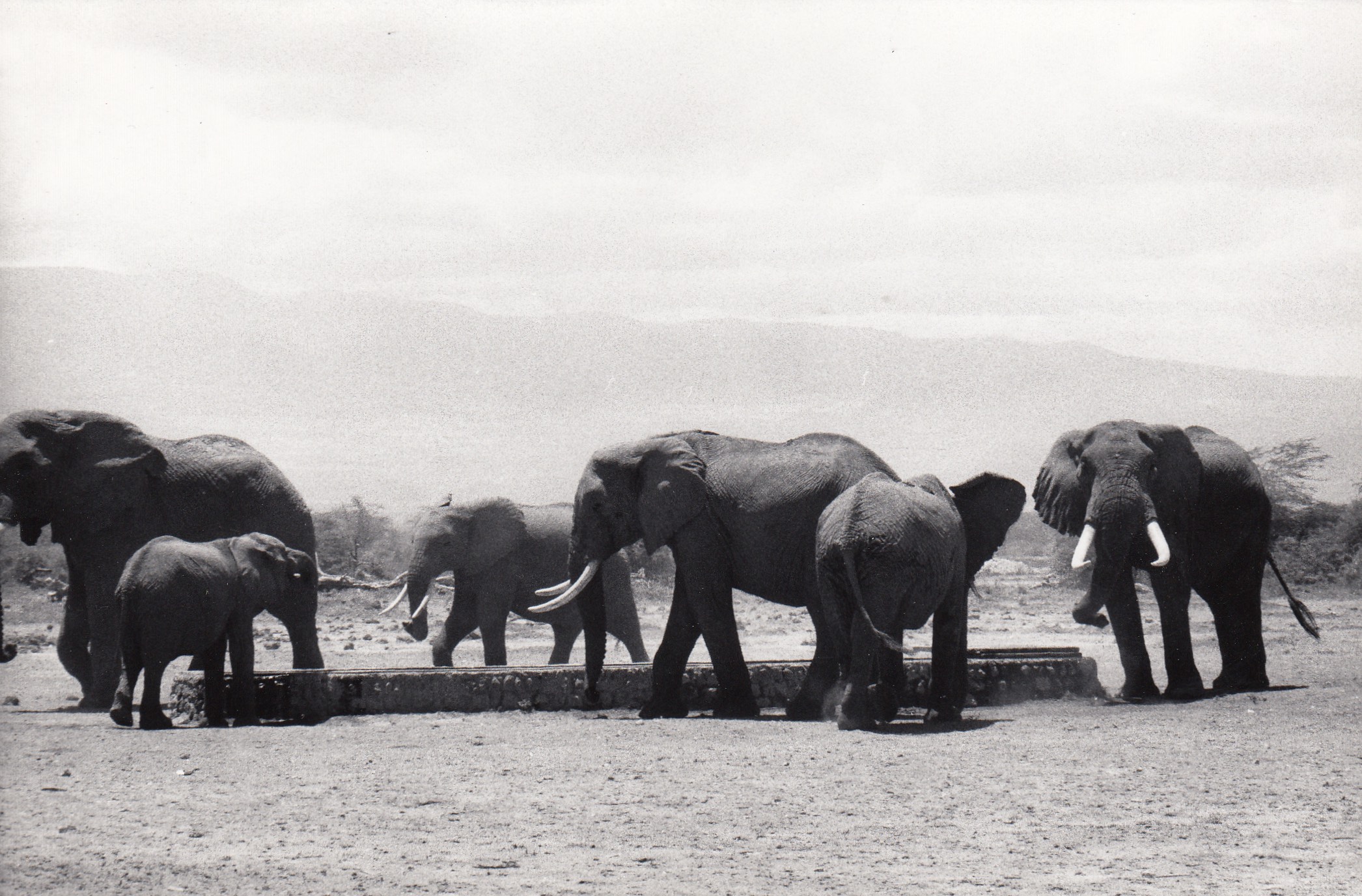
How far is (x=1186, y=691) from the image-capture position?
51.4ft

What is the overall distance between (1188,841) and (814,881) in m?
2.16

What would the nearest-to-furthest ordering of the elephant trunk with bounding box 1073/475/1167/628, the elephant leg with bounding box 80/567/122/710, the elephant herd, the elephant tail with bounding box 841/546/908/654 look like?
the elephant tail with bounding box 841/546/908/654
the elephant herd
the elephant trunk with bounding box 1073/475/1167/628
the elephant leg with bounding box 80/567/122/710

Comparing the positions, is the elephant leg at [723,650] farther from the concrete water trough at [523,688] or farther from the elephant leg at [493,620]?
the elephant leg at [493,620]

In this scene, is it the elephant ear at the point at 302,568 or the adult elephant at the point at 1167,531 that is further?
the elephant ear at the point at 302,568

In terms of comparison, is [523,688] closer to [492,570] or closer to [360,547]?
[492,570]

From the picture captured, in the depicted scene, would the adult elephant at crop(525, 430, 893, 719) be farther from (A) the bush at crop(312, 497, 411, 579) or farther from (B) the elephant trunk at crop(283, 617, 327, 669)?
(A) the bush at crop(312, 497, 411, 579)

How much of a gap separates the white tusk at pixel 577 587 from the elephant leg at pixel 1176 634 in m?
5.30

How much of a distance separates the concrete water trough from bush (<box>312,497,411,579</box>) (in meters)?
22.0

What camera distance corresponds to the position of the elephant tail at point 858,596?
1276cm

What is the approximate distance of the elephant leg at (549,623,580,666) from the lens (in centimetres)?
2216

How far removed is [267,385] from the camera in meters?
145

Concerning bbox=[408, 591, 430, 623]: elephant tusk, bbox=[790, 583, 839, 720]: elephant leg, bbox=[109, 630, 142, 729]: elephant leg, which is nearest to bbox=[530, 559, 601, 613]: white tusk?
bbox=[790, 583, 839, 720]: elephant leg

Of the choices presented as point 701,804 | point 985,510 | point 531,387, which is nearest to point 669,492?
point 985,510

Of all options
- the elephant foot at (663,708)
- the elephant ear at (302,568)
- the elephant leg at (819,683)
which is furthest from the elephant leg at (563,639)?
the elephant leg at (819,683)
